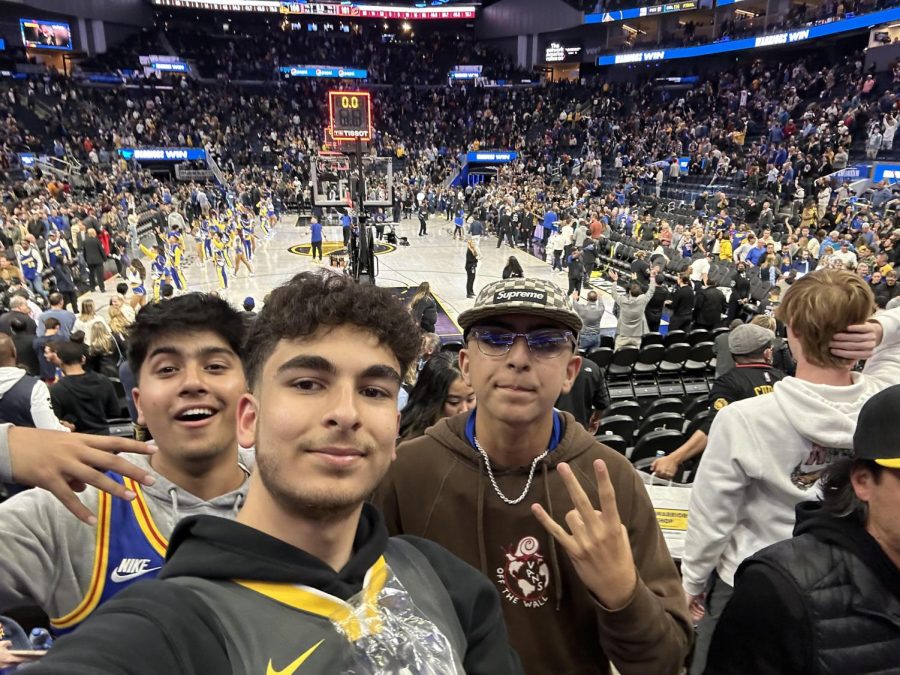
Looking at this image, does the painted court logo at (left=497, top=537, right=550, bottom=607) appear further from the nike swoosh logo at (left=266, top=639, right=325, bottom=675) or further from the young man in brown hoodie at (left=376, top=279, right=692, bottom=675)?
the nike swoosh logo at (left=266, top=639, right=325, bottom=675)

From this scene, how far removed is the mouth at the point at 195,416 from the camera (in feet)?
7.03

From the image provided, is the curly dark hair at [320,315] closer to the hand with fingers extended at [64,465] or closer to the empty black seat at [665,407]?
the hand with fingers extended at [64,465]

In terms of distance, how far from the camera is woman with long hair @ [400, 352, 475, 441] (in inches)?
138

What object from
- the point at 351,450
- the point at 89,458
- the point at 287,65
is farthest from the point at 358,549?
the point at 287,65

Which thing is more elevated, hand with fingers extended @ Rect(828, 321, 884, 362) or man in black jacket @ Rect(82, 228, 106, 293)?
hand with fingers extended @ Rect(828, 321, 884, 362)

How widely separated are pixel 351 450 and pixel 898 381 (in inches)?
97.8

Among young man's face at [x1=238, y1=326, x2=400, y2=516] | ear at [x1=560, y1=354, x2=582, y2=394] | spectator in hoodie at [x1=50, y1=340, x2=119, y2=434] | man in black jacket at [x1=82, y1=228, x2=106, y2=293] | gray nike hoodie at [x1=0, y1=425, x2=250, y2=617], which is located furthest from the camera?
man in black jacket at [x1=82, y1=228, x2=106, y2=293]

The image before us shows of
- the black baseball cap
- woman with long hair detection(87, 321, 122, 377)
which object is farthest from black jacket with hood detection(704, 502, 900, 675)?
woman with long hair detection(87, 321, 122, 377)

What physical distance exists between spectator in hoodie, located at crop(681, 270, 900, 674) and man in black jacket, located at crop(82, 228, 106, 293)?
1517 cm

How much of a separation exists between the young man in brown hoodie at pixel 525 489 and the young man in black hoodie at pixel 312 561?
439 mm

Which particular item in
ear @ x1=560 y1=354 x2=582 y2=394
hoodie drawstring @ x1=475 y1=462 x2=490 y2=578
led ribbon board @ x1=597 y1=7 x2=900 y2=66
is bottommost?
hoodie drawstring @ x1=475 y1=462 x2=490 y2=578

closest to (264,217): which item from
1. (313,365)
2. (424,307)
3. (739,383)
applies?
(424,307)

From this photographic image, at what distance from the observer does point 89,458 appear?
4.89 ft

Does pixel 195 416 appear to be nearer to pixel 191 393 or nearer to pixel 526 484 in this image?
pixel 191 393
